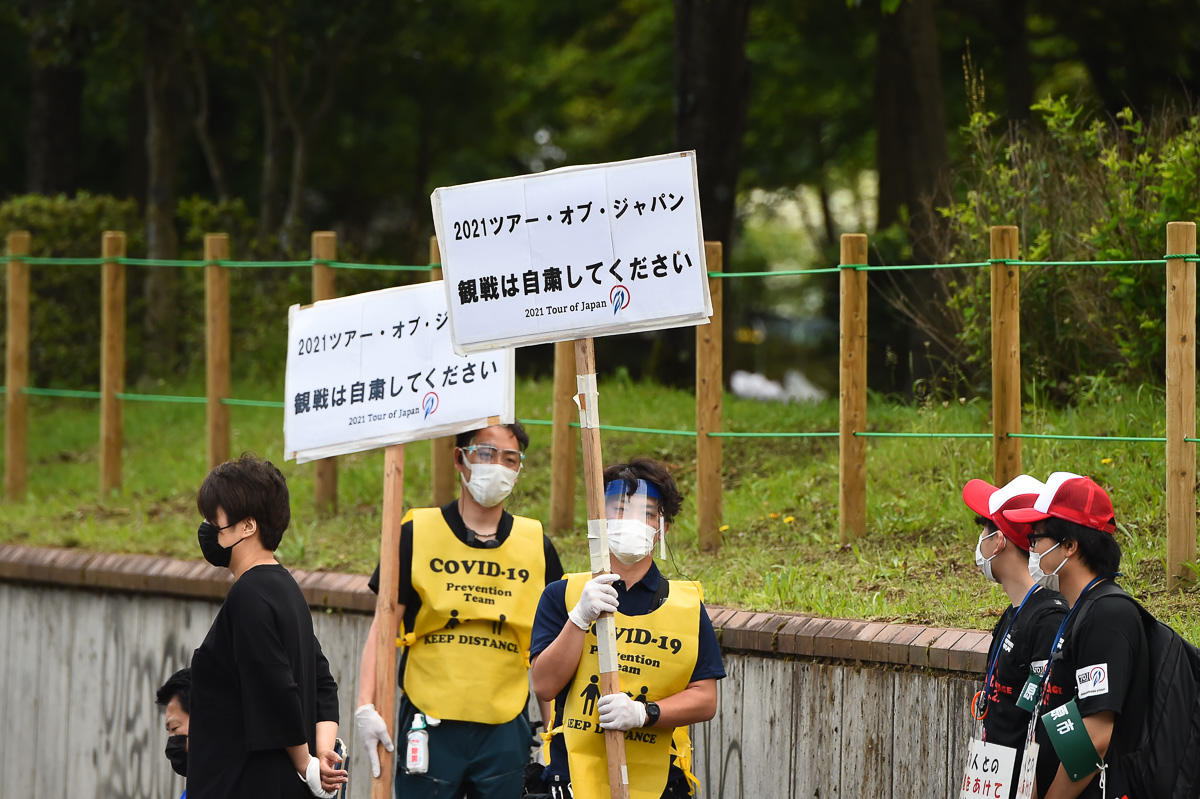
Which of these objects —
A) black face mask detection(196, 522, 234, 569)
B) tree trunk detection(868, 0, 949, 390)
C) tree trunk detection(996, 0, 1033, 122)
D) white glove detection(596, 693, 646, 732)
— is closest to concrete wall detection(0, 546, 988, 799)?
white glove detection(596, 693, 646, 732)

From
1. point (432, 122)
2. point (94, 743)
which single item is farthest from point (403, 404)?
point (432, 122)

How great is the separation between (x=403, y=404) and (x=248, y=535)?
A: 1317 millimetres

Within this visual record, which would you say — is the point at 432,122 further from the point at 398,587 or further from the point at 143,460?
the point at 398,587

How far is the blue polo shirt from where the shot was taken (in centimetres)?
407

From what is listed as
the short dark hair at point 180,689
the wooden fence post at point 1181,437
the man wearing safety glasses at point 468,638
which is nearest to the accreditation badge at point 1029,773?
the man wearing safety glasses at point 468,638

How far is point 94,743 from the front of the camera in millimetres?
7488

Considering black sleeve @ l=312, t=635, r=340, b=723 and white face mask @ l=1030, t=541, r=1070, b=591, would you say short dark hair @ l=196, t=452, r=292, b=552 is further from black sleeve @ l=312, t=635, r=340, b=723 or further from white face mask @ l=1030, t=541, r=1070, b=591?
white face mask @ l=1030, t=541, r=1070, b=591

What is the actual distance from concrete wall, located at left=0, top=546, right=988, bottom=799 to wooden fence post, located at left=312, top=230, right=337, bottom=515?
1.33 meters

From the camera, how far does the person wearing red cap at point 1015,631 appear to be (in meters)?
3.78

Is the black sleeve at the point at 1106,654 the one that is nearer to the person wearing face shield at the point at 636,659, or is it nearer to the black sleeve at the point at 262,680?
the person wearing face shield at the point at 636,659

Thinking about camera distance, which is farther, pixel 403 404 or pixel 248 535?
pixel 403 404

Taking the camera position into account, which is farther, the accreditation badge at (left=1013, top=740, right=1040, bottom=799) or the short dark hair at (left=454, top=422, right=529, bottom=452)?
the short dark hair at (left=454, top=422, right=529, bottom=452)

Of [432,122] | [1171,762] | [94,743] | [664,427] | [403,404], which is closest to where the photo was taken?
[1171,762]

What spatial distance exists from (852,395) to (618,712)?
3.42 metres
